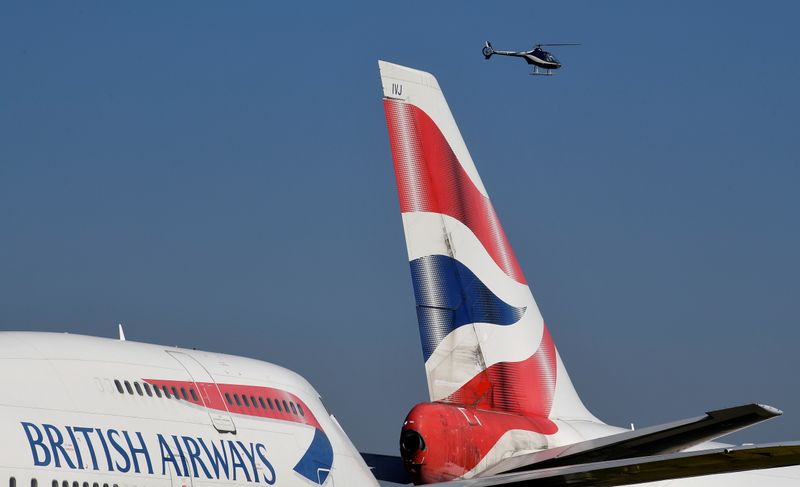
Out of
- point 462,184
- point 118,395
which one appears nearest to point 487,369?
point 462,184

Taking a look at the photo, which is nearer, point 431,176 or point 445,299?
point 445,299

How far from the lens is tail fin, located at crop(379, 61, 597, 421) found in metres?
25.5

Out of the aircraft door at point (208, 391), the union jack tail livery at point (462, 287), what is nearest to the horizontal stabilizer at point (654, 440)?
the union jack tail livery at point (462, 287)

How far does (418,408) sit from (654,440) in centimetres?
399

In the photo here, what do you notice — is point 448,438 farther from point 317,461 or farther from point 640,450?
point 317,461

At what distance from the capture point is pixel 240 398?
19.1 m

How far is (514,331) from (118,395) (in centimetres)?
1102

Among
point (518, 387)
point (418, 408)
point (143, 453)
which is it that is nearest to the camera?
point (143, 453)

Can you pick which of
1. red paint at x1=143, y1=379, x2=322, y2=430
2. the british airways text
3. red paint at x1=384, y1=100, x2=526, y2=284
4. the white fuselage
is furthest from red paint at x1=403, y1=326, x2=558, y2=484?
the british airways text

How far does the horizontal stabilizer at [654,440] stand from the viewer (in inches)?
779

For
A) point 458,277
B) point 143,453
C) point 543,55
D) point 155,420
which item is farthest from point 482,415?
point 543,55

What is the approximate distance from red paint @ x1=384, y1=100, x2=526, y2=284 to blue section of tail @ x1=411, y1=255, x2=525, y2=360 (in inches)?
36.8

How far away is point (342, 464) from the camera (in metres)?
20.6

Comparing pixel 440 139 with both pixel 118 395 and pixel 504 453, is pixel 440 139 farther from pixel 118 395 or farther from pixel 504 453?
pixel 118 395
